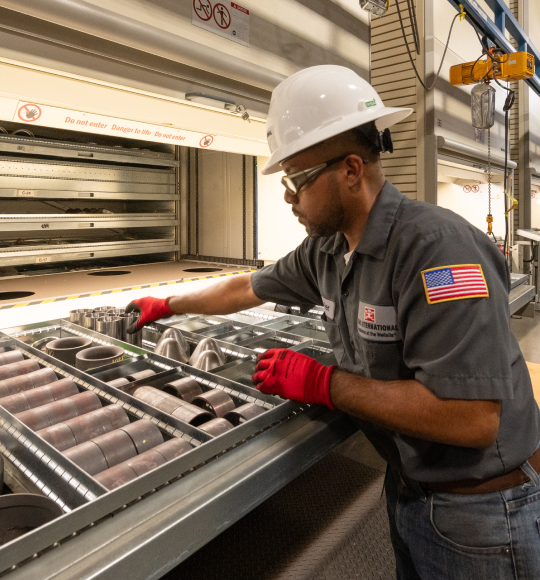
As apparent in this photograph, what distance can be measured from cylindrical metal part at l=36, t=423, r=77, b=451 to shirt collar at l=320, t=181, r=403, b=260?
38.4 inches

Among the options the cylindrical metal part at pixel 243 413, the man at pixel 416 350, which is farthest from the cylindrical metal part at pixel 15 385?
the man at pixel 416 350

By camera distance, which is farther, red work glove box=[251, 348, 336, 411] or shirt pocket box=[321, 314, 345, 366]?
shirt pocket box=[321, 314, 345, 366]

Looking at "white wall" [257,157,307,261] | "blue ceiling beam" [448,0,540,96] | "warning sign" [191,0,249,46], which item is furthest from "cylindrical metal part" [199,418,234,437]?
"blue ceiling beam" [448,0,540,96]

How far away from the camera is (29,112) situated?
2.03 m

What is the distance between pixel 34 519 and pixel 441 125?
4419mm

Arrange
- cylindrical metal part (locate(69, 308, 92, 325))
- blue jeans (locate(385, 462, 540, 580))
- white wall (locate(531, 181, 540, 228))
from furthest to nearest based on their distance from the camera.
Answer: white wall (locate(531, 181, 540, 228)), cylindrical metal part (locate(69, 308, 92, 325)), blue jeans (locate(385, 462, 540, 580))

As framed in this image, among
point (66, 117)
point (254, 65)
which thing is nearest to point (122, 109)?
point (66, 117)

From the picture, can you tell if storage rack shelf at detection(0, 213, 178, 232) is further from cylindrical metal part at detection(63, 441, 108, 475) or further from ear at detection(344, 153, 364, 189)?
ear at detection(344, 153, 364, 189)

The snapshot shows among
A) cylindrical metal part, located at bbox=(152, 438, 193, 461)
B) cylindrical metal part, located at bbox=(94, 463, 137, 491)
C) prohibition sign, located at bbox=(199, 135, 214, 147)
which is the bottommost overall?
cylindrical metal part, located at bbox=(94, 463, 137, 491)

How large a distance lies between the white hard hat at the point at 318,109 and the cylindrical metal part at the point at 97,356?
1.02 m

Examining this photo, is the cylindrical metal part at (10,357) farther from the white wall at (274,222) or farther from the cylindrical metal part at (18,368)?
the white wall at (274,222)

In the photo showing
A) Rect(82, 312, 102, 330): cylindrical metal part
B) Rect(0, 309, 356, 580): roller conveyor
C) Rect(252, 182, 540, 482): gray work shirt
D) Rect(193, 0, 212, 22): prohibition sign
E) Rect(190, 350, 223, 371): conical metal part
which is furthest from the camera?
Rect(82, 312, 102, 330): cylindrical metal part

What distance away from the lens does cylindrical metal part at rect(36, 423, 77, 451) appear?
1.29 meters

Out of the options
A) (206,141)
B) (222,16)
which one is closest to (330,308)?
(222,16)
